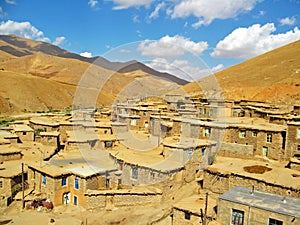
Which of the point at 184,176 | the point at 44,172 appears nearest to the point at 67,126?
the point at 44,172

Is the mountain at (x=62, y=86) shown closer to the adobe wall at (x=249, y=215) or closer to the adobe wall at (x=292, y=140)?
the adobe wall at (x=292, y=140)

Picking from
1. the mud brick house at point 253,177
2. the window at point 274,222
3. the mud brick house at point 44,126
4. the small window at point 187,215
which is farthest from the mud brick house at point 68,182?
the mud brick house at point 44,126

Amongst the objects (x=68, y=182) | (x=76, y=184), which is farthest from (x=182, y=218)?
(x=68, y=182)

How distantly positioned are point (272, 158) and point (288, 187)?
6146 mm

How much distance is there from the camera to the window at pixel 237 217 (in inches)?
487

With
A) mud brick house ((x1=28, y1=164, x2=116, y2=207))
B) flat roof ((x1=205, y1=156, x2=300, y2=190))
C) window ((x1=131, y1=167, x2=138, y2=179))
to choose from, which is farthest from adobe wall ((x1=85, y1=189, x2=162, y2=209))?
flat roof ((x1=205, y1=156, x2=300, y2=190))

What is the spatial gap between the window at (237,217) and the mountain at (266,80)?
3647 centimetres

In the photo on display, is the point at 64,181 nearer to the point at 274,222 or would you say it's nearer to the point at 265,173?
the point at 265,173

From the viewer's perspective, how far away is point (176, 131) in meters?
25.0

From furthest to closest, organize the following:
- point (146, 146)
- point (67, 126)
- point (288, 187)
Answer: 1. point (67, 126)
2. point (146, 146)
3. point (288, 187)

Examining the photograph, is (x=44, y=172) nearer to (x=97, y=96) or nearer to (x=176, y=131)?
(x=176, y=131)

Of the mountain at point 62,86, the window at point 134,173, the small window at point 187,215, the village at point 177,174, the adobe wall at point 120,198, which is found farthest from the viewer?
the mountain at point 62,86

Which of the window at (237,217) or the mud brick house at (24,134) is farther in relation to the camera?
the mud brick house at (24,134)

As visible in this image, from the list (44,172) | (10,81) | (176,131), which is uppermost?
(10,81)
